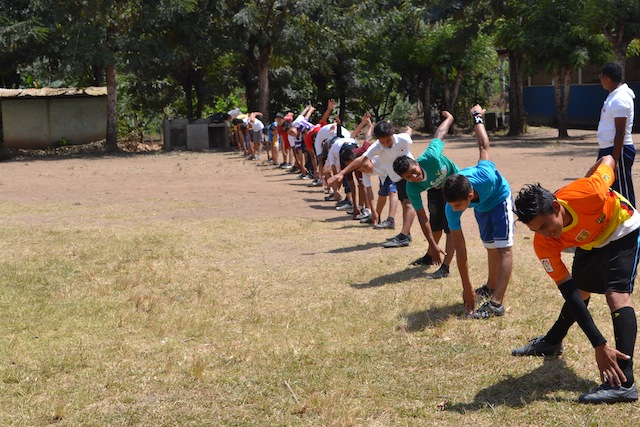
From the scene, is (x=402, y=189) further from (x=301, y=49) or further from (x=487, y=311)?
(x=301, y=49)

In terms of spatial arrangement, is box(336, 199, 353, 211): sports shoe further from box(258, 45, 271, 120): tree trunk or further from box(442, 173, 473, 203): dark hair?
box(258, 45, 271, 120): tree trunk

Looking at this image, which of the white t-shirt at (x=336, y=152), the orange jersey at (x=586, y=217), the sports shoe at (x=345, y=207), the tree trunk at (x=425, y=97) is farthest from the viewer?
the tree trunk at (x=425, y=97)

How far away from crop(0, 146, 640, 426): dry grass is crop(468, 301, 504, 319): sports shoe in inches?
2.8

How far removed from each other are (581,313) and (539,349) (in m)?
0.91

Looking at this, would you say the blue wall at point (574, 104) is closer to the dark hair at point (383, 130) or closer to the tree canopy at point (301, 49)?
the tree canopy at point (301, 49)

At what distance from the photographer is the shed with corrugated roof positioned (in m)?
29.8

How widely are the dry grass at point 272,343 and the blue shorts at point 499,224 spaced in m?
0.57

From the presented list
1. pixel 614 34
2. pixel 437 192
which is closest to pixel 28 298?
pixel 437 192

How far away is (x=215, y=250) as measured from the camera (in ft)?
33.0

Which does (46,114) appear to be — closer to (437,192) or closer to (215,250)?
(215,250)

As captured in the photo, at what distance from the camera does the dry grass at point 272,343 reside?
194 inches

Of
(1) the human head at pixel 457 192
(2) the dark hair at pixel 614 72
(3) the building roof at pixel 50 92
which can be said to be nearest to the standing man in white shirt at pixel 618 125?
(2) the dark hair at pixel 614 72

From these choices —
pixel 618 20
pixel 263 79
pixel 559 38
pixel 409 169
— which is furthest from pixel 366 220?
pixel 263 79

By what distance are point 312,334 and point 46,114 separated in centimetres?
Result: 2622
